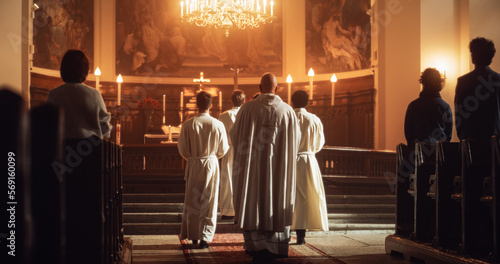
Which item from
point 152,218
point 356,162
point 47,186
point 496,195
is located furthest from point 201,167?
point 47,186

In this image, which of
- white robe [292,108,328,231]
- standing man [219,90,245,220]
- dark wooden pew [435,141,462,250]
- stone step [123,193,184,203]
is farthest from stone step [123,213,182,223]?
dark wooden pew [435,141,462,250]

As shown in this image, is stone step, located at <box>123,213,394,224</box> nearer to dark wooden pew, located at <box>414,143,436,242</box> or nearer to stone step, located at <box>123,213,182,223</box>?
stone step, located at <box>123,213,182,223</box>

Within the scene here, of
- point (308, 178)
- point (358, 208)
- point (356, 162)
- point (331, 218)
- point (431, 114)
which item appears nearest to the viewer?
point (431, 114)

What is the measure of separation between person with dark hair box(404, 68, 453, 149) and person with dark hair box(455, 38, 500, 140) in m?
0.65

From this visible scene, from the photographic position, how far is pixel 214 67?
54.2 ft

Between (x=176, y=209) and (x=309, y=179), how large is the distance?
8.09ft

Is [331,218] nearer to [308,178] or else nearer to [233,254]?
[308,178]

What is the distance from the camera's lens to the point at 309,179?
7.27 meters

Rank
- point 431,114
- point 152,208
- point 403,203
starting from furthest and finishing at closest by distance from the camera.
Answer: point 152,208 < point 403,203 < point 431,114

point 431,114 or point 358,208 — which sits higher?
point 431,114

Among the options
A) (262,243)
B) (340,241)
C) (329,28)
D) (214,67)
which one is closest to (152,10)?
(214,67)

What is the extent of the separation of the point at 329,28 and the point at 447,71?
3.45 metres

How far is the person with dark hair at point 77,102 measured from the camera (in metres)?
4.07

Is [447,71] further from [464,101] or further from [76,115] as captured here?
[76,115]
